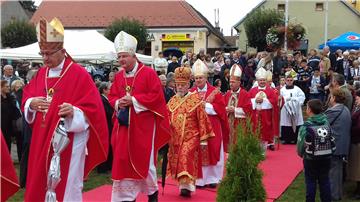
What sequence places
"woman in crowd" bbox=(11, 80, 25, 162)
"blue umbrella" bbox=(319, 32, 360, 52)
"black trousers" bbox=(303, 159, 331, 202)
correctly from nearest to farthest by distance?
1. "black trousers" bbox=(303, 159, 331, 202)
2. "woman in crowd" bbox=(11, 80, 25, 162)
3. "blue umbrella" bbox=(319, 32, 360, 52)

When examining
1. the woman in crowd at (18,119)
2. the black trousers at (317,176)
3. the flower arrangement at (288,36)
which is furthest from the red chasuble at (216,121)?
the flower arrangement at (288,36)

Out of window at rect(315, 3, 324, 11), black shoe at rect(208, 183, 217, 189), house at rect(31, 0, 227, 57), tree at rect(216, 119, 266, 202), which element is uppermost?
window at rect(315, 3, 324, 11)

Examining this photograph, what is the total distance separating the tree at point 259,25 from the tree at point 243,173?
113 feet

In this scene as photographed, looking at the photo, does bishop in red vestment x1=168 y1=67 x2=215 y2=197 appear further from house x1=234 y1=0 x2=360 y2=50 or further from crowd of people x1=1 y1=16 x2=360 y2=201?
house x1=234 y1=0 x2=360 y2=50

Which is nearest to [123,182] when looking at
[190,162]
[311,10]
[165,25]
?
[190,162]

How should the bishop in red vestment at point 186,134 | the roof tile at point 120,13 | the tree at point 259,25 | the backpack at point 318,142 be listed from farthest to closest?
1. the roof tile at point 120,13
2. the tree at point 259,25
3. the bishop in red vestment at point 186,134
4. the backpack at point 318,142

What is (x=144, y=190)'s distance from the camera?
704 cm

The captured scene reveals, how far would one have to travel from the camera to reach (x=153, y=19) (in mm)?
42969

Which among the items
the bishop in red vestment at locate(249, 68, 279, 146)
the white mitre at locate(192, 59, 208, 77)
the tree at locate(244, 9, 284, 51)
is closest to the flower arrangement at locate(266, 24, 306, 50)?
the bishop in red vestment at locate(249, 68, 279, 146)

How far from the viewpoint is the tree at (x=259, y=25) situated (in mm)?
40019

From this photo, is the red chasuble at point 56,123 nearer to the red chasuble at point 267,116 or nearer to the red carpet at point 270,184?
the red carpet at point 270,184

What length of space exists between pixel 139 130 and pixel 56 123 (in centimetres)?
177

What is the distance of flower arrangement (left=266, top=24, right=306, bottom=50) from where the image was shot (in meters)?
19.9

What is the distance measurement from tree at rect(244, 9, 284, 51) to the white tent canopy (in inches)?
903
